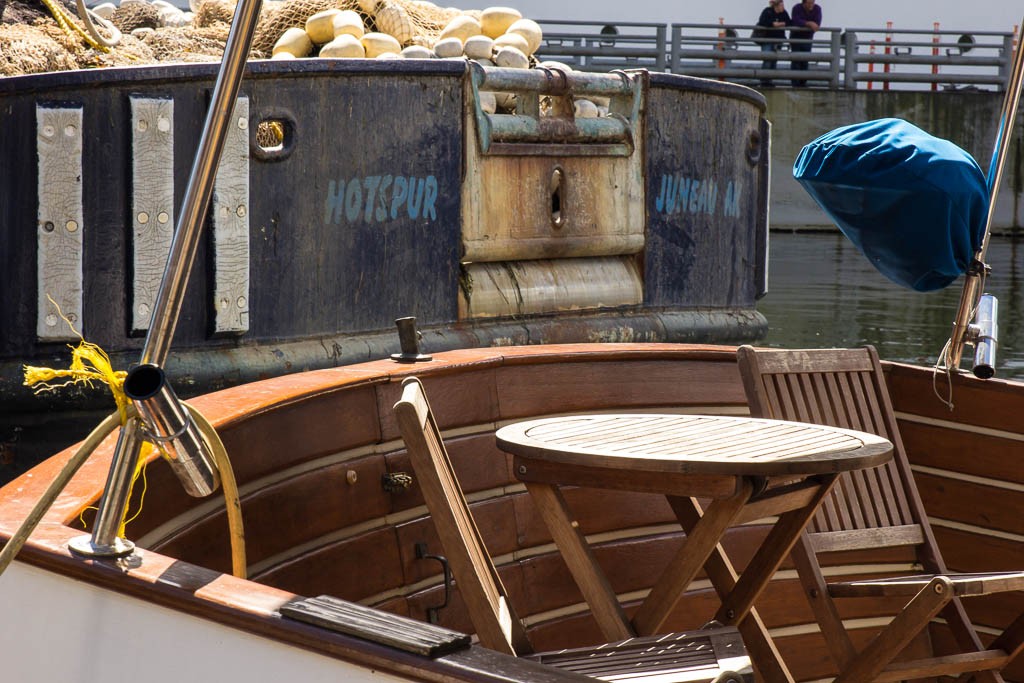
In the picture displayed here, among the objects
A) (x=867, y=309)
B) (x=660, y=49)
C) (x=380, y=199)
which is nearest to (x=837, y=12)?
(x=660, y=49)

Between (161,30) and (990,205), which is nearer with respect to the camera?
(990,205)

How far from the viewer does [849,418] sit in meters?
3.00

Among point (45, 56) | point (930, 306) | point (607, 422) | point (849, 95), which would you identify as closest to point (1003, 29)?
point (849, 95)

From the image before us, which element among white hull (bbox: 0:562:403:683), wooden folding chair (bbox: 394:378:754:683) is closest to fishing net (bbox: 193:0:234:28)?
wooden folding chair (bbox: 394:378:754:683)

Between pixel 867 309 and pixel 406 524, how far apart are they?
33.3ft

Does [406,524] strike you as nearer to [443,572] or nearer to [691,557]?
[443,572]

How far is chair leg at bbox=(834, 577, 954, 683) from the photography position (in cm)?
232

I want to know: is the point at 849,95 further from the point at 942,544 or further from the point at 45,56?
the point at 942,544

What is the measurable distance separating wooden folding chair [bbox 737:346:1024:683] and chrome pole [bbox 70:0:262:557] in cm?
151

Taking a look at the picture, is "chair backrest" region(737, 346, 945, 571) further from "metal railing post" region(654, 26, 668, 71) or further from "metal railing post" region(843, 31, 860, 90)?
"metal railing post" region(843, 31, 860, 90)

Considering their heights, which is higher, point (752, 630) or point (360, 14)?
point (360, 14)

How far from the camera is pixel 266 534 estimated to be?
2311 mm

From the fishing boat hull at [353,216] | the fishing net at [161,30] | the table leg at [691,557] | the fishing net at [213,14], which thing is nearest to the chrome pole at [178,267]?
the table leg at [691,557]

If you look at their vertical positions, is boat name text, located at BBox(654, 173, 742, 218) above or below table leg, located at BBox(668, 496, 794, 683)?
above
